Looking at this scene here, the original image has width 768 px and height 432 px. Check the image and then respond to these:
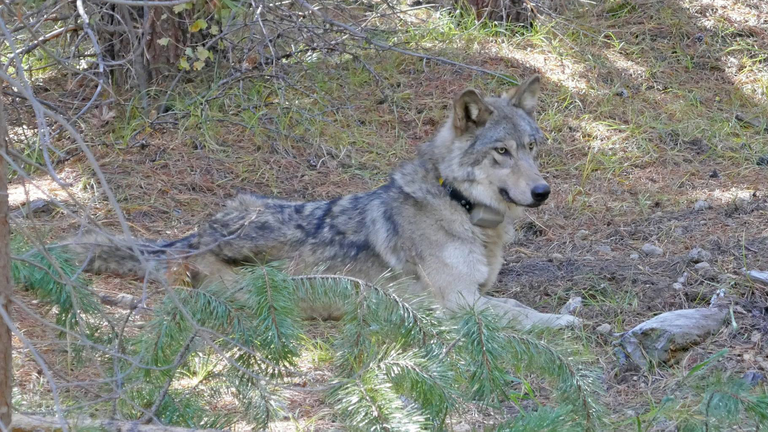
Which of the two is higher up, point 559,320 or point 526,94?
point 526,94

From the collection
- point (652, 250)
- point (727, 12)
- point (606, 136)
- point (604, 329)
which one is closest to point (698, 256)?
point (652, 250)

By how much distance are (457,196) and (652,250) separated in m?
1.64

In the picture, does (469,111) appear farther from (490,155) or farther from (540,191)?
(540,191)

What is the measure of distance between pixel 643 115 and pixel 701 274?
11.5ft

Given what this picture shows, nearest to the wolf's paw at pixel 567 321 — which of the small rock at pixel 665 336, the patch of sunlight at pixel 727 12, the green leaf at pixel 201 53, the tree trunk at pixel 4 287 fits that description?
the small rock at pixel 665 336

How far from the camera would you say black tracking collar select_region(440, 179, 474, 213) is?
16.6 ft

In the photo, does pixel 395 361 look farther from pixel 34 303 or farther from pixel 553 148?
pixel 553 148

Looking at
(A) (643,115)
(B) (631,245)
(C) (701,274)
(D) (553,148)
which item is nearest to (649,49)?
(A) (643,115)

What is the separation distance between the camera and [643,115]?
27.0 ft

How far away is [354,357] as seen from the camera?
9.07ft

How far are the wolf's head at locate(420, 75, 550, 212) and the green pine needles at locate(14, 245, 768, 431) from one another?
6.81 feet

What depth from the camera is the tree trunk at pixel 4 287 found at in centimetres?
226

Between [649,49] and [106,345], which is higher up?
[106,345]

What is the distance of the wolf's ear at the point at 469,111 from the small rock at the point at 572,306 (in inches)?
49.1
